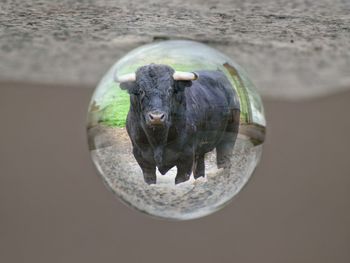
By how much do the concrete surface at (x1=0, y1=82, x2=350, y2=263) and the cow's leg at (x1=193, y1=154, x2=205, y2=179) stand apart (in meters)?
1.91

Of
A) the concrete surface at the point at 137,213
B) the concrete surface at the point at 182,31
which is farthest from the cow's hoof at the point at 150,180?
the concrete surface at the point at 137,213

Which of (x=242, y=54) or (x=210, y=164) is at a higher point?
(x=242, y=54)

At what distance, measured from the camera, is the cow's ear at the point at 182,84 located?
110cm

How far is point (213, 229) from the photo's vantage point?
3174 mm

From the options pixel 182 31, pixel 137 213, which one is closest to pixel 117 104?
pixel 182 31

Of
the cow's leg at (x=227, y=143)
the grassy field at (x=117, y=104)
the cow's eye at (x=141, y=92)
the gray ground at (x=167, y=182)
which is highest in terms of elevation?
the cow's eye at (x=141, y=92)

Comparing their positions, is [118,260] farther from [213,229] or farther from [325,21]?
[325,21]

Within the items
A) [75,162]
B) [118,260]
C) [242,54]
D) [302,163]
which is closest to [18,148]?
[75,162]

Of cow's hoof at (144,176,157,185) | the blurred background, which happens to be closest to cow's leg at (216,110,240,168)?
cow's hoof at (144,176,157,185)

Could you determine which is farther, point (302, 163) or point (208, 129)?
point (302, 163)

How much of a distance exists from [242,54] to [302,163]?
1733 millimetres

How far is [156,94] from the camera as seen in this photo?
1.09m

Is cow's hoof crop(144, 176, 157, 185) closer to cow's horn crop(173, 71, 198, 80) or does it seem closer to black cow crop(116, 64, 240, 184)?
black cow crop(116, 64, 240, 184)

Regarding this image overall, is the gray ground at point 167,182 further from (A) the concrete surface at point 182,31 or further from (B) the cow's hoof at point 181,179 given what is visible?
(A) the concrete surface at point 182,31
